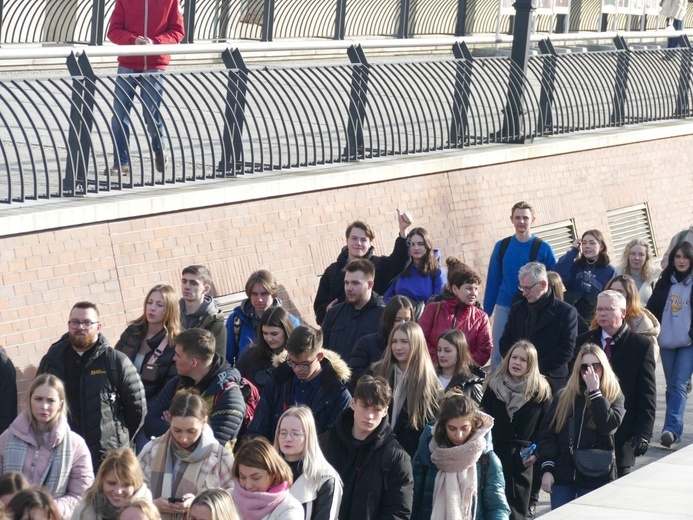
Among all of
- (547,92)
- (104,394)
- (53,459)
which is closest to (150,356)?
(104,394)

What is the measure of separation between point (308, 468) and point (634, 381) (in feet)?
11.0

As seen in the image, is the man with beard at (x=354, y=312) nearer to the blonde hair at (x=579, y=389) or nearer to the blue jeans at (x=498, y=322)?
the blonde hair at (x=579, y=389)

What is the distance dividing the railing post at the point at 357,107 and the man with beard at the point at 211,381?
586cm

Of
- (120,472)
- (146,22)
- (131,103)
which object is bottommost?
(120,472)

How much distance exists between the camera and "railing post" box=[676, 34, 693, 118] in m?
19.5

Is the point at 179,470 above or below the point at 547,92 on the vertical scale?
below

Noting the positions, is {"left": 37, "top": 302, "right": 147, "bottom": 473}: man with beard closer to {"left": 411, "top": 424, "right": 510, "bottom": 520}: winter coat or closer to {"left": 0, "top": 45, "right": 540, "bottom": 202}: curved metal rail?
{"left": 411, "top": 424, "right": 510, "bottom": 520}: winter coat

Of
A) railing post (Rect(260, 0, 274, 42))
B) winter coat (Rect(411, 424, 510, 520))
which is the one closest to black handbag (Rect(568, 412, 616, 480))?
winter coat (Rect(411, 424, 510, 520))

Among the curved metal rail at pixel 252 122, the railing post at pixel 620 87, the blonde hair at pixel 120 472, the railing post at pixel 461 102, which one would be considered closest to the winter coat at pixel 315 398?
the blonde hair at pixel 120 472

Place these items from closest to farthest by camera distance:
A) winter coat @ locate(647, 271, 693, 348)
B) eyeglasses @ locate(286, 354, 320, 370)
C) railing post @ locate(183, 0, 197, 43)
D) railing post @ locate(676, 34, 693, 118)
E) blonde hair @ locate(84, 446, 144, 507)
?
blonde hair @ locate(84, 446, 144, 507) < eyeglasses @ locate(286, 354, 320, 370) < winter coat @ locate(647, 271, 693, 348) < railing post @ locate(183, 0, 197, 43) < railing post @ locate(676, 34, 693, 118)

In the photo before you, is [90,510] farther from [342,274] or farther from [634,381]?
[342,274]

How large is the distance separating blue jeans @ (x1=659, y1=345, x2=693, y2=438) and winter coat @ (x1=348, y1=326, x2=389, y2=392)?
3.34m

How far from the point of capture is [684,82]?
64.8ft

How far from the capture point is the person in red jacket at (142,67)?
1090cm
